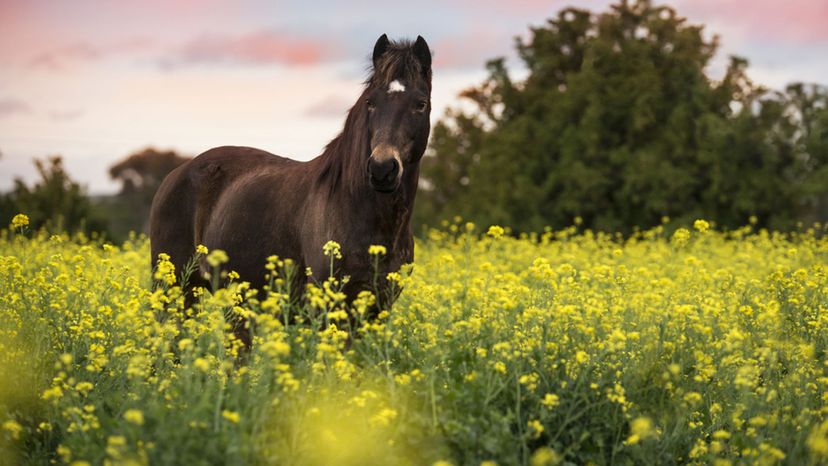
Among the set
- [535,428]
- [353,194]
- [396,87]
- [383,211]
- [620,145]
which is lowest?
[535,428]

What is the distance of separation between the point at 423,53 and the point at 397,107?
0.59 m

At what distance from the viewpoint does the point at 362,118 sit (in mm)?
5574

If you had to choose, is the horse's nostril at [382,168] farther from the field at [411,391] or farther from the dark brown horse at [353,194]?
the field at [411,391]

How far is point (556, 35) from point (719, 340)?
2608 centimetres

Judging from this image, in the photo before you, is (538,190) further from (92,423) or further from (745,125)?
(92,423)

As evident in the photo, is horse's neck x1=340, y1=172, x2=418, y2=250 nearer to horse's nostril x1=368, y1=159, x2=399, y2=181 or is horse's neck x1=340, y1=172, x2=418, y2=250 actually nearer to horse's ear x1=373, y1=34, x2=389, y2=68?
horse's nostril x1=368, y1=159, x2=399, y2=181

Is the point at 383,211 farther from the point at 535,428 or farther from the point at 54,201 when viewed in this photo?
the point at 54,201

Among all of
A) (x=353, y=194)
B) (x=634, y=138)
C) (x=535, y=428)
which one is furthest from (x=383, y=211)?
(x=634, y=138)

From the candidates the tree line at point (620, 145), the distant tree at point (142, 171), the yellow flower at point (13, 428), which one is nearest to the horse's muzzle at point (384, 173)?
the yellow flower at point (13, 428)

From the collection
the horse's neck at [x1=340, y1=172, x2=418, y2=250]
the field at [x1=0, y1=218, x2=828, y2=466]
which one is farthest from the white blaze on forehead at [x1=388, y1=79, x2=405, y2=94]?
the field at [x1=0, y1=218, x2=828, y2=466]

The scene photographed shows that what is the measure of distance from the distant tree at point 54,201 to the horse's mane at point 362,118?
933 inches

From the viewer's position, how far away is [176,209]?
762 cm

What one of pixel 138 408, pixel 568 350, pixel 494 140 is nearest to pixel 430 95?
pixel 568 350

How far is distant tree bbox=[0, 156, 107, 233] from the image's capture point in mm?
27469
